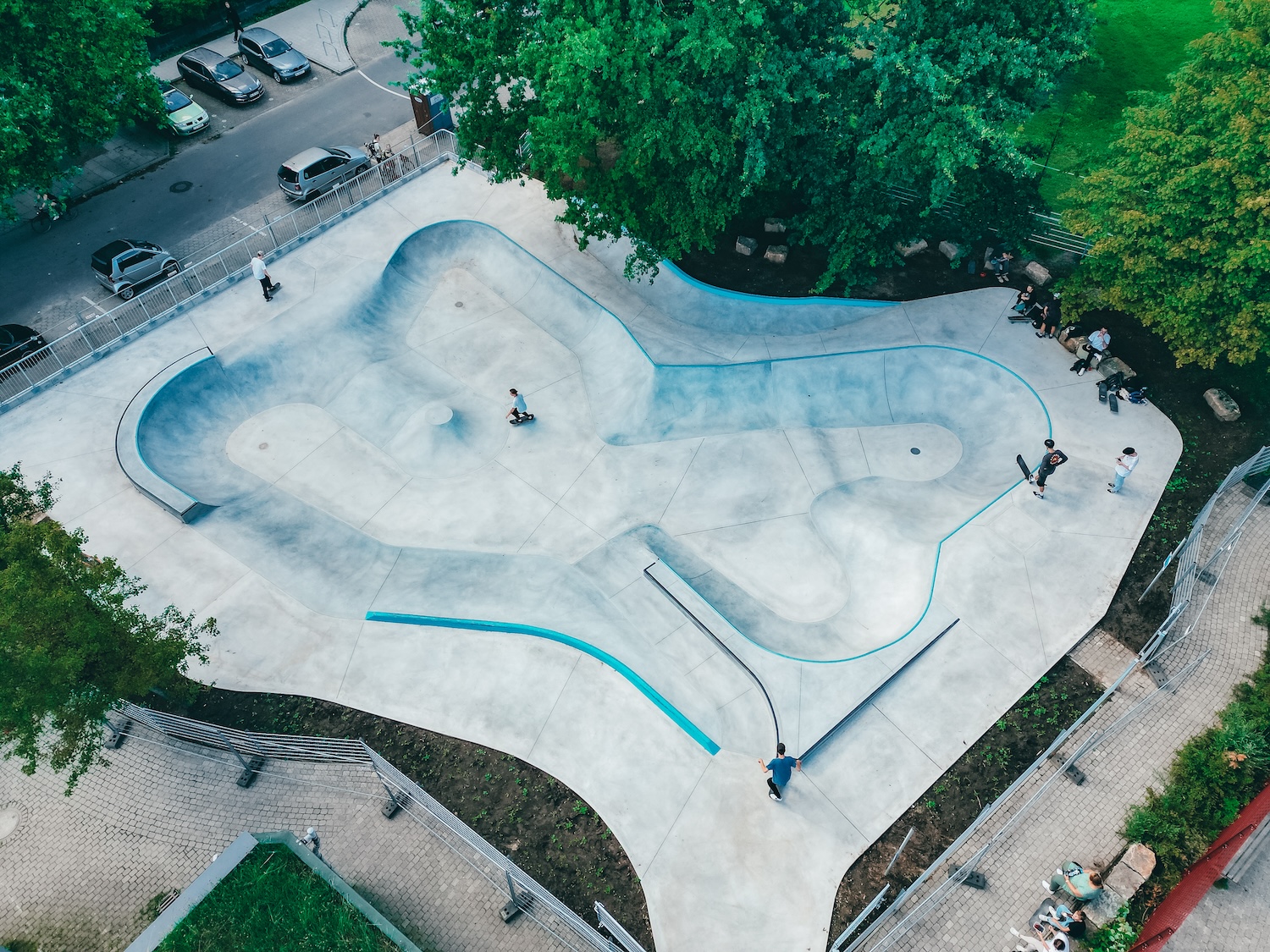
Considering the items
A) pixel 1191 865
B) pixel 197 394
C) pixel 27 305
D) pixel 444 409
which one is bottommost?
pixel 27 305

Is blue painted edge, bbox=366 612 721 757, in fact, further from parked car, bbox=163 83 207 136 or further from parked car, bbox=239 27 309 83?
parked car, bbox=239 27 309 83

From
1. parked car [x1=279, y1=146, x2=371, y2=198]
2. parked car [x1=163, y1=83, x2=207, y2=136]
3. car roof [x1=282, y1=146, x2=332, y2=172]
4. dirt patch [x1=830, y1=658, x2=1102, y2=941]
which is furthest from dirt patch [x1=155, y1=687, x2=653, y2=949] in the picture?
parked car [x1=163, y1=83, x2=207, y2=136]

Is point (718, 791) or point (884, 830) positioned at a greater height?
point (884, 830)

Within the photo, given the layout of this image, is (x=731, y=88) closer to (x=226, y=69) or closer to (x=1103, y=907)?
(x=1103, y=907)

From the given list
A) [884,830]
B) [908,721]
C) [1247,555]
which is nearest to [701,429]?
[908,721]

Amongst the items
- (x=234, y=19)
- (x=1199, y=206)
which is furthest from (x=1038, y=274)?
(x=234, y=19)

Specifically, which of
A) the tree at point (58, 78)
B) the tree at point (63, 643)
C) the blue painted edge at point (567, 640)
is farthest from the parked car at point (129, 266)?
the blue painted edge at point (567, 640)

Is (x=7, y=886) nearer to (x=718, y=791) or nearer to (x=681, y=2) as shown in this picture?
(x=718, y=791)
